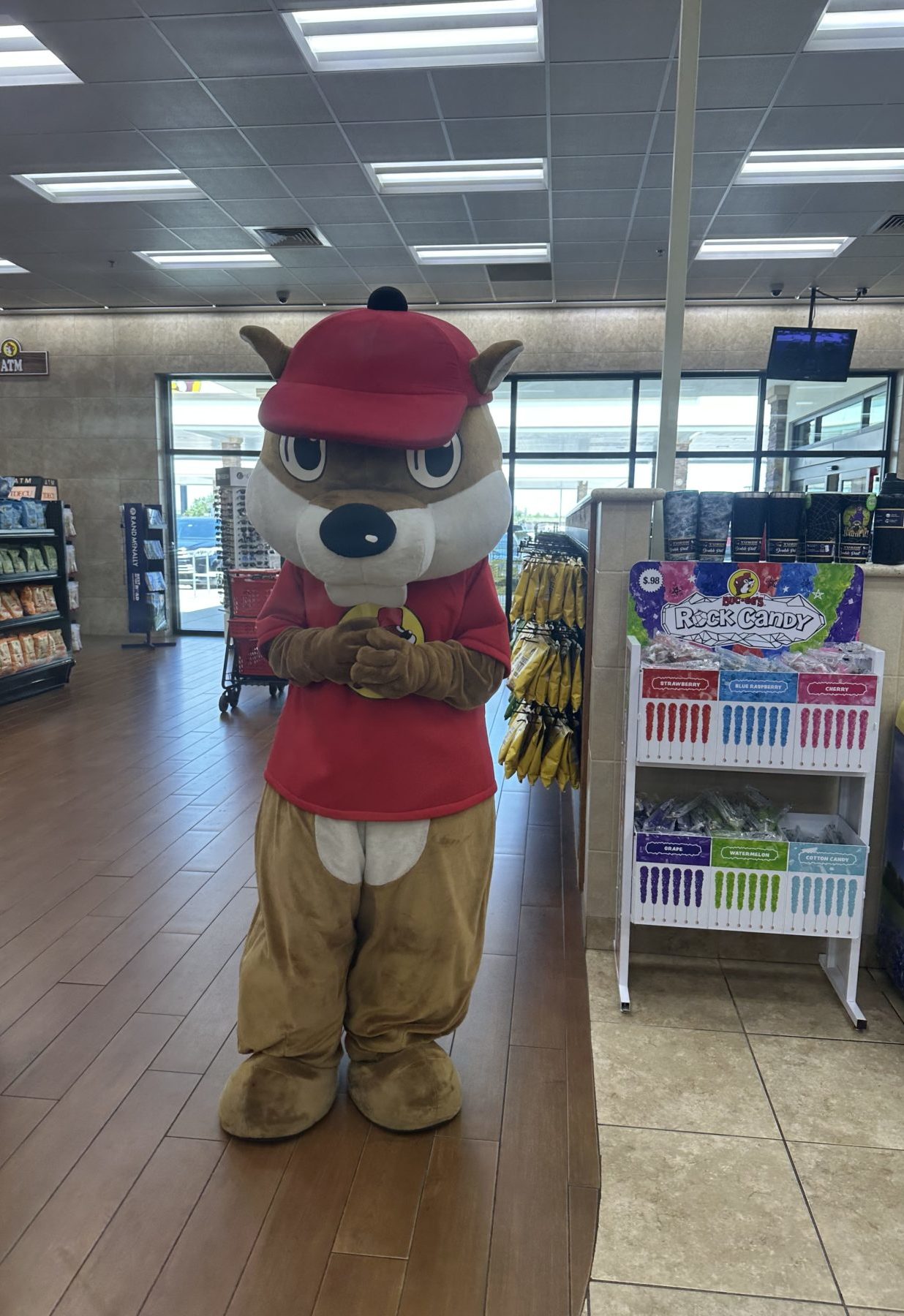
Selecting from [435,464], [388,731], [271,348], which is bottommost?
[388,731]

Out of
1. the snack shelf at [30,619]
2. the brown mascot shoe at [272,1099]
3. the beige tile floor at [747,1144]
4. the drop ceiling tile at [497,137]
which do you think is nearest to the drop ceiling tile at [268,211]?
the drop ceiling tile at [497,137]

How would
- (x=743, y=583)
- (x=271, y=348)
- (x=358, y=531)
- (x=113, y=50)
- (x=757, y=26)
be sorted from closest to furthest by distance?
(x=358, y=531)
(x=271, y=348)
(x=743, y=583)
(x=757, y=26)
(x=113, y=50)

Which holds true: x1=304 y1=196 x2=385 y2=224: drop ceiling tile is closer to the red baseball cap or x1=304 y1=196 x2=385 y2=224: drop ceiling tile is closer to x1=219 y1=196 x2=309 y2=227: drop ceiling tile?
x1=219 y1=196 x2=309 y2=227: drop ceiling tile

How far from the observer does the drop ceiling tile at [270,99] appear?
4863mm

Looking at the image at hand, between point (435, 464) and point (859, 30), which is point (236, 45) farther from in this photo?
point (435, 464)

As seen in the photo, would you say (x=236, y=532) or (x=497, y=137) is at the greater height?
(x=497, y=137)

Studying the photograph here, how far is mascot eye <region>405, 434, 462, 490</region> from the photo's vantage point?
6.16 feet

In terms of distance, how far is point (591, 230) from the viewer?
7.08 metres

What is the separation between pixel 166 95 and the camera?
506cm

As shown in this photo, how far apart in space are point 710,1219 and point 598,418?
9103 mm

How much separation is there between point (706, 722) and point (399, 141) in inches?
188

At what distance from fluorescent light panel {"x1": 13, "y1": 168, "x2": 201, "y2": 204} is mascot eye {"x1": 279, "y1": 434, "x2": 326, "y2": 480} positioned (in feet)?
17.8

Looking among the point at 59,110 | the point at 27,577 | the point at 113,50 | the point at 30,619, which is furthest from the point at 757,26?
the point at 30,619

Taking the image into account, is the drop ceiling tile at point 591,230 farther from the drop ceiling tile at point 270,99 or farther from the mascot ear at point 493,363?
the mascot ear at point 493,363
